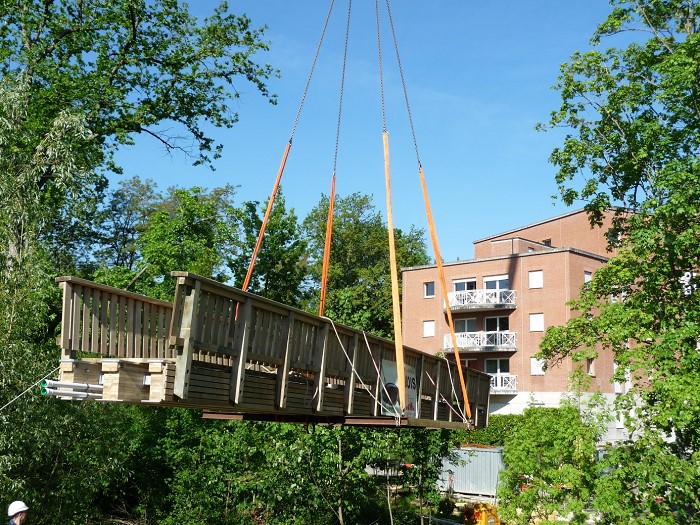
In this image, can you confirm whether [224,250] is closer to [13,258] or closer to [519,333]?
[519,333]

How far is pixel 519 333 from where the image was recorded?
47.0 m

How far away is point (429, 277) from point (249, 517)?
34.7 meters

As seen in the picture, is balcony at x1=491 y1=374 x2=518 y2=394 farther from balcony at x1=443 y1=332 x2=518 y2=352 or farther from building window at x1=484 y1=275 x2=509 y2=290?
building window at x1=484 y1=275 x2=509 y2=290

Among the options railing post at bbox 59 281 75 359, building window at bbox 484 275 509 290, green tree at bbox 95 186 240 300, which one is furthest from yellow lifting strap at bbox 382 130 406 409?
building window at bbox 484 275 509 290

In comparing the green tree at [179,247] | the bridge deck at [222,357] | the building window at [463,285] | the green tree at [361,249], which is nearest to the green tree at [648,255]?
the bridge deck at [222,357]

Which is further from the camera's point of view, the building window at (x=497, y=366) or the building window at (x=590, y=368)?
the building window at (x=497, y=366)

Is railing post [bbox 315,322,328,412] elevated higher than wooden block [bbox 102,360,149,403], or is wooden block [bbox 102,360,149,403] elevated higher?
railing post [bbox 315,322,328,412]

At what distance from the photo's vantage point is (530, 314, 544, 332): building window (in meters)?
46.1

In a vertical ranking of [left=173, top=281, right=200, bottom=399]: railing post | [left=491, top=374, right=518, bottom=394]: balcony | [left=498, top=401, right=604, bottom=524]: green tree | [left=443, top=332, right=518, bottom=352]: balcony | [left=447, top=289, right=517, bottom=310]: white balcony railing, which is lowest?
[left=498, top=401, right=604, bottom=524]: green tree

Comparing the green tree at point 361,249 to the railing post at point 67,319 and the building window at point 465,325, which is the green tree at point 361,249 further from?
the railing post at point 67,319

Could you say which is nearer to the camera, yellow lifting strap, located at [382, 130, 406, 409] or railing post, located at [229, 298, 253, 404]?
railing post, located at [229, 298, 253, 404]

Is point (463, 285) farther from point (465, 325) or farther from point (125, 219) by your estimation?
point (125, 219)

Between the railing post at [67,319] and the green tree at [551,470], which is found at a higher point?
the railing post at [67,319]

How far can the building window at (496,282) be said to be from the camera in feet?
158
